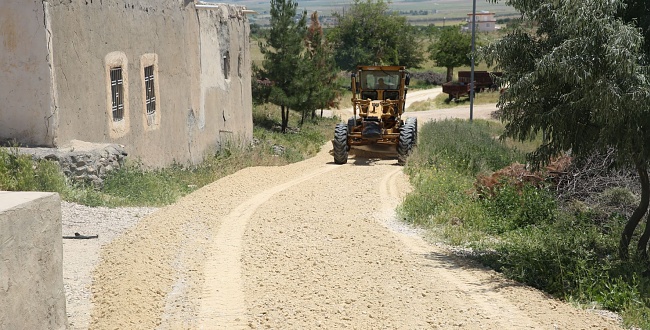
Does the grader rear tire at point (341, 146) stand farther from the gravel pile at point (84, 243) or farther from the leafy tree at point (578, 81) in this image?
the leafy tree at point (578, 81)

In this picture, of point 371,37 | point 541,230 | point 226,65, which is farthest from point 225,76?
point 371,37

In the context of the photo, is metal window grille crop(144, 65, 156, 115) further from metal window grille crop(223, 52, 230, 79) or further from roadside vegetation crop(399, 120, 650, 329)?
roadside vegetation crop(399, 120, 650, 329)

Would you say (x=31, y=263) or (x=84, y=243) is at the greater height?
(x=31, y=263)

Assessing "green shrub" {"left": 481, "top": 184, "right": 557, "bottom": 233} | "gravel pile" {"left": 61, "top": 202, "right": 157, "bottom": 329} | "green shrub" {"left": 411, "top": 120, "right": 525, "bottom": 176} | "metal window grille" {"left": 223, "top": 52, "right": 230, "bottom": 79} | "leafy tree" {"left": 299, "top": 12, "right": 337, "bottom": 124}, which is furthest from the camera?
"leafy tree" {"left": 299, "top": 12, "right": 337, "bottom": 124}

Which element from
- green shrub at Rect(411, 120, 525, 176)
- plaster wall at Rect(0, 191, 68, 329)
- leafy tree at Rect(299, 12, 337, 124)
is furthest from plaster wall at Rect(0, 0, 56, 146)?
leafy tree at Rect(299, 12, 337, 124)

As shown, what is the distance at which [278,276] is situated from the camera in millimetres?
9352

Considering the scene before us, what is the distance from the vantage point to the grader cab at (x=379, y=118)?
21.9 m

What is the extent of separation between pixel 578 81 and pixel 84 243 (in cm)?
649

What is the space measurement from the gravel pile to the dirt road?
0.51 feet

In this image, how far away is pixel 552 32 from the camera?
1050 cm

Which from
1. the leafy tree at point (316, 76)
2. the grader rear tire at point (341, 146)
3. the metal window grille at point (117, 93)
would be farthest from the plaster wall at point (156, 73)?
the leafy tree at point (316, 76)

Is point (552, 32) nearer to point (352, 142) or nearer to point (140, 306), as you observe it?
point (140, 306)

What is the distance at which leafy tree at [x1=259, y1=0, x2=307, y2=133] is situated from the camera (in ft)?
115

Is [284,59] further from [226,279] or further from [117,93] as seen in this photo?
[226,279]
